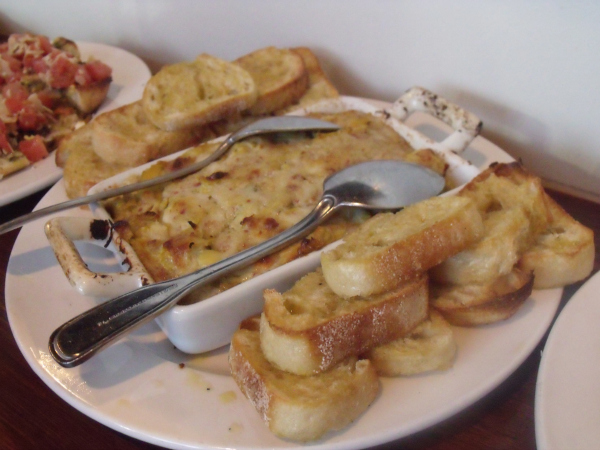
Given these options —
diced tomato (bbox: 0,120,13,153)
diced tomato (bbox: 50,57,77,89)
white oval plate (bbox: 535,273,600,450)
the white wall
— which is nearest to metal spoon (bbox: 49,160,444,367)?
white oval plate (bbox: 535,273,600,450)

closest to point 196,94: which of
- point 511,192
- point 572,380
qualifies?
point 511,192

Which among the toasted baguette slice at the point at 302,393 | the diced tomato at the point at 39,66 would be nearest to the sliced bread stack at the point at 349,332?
the toasted baguette slice at the point at 302,393

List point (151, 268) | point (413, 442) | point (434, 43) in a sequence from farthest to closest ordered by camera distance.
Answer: point (434, 43) < point (151, 268) < point (413, 442)

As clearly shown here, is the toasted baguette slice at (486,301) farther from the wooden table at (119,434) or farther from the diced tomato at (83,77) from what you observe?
the diced tomato at (83,77)

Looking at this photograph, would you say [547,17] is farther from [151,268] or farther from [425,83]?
[151,268]

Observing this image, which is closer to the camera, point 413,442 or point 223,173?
point 413,442

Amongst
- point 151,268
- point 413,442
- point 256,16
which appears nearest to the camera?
point 413,442

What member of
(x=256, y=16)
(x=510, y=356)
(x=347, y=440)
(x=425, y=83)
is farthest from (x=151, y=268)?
(x=256, y=16)
